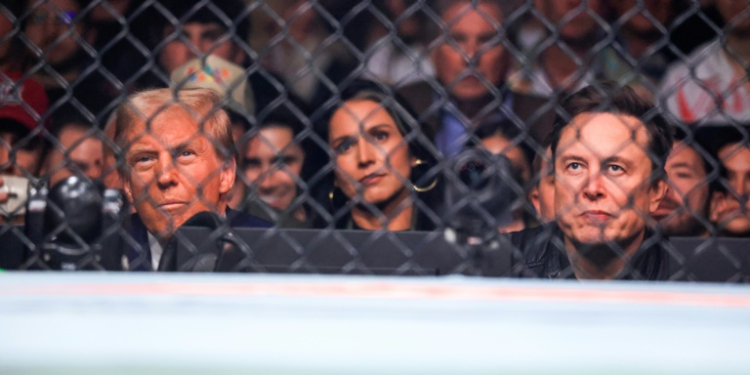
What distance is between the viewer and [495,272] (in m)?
1.25

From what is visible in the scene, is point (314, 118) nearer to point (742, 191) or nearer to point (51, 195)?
point (51, 195)

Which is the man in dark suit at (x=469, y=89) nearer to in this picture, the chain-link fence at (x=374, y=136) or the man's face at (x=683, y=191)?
the chain-link fence at (x=374, y=136)

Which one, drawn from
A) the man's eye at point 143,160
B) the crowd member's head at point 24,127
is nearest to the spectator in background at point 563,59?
the man's eye at point 143,160

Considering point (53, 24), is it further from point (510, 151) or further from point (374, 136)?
point (510, 151)

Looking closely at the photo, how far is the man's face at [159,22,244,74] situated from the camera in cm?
146

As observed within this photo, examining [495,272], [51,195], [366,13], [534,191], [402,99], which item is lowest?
[51,195]

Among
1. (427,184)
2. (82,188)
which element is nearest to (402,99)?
(427,184)

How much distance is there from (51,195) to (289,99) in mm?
499

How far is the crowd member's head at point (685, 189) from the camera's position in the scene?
1.43 m

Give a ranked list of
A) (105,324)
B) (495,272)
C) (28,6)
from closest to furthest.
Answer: (105,324)
(495,272)
(28,6)

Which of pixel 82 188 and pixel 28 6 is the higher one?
pixel 28 6

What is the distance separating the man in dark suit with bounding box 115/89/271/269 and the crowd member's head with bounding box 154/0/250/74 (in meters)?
0.07

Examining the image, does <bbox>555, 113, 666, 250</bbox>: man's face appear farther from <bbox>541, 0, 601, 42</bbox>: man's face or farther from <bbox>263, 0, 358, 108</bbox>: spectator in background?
<bbox>263, 0, 358, 108</bbox>: spectator in background

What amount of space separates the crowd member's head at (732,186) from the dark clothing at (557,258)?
14 centimetres
